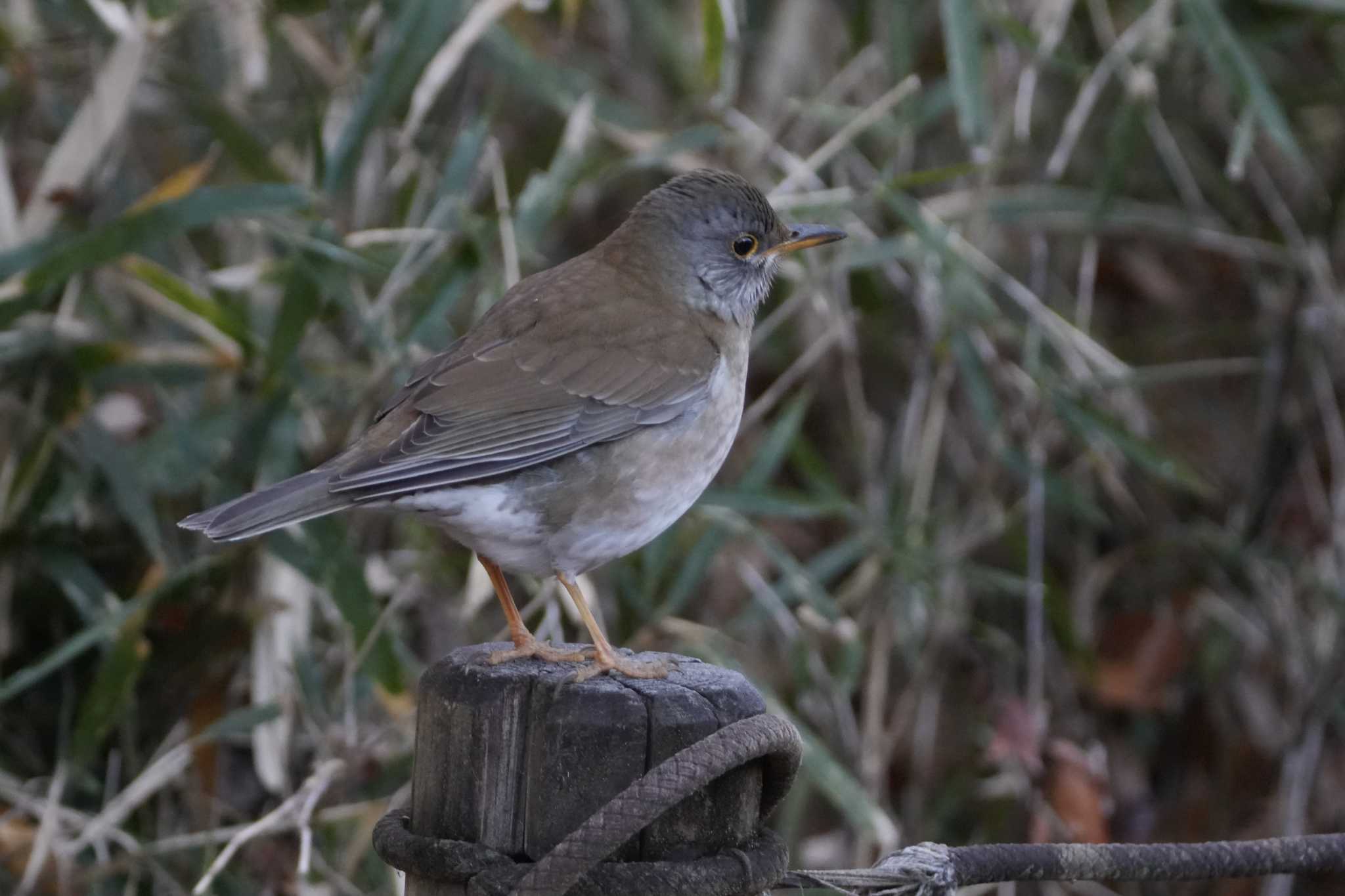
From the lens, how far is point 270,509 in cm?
264

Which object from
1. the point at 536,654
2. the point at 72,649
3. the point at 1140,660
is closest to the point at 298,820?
the point at 72,649

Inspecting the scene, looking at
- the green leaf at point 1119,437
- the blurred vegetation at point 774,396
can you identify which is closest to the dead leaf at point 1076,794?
the blurred vegetation at point 774,396

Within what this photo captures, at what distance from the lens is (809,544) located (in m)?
5.91

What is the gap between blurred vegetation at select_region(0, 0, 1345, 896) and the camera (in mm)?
3828

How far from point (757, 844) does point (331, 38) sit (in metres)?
3.45

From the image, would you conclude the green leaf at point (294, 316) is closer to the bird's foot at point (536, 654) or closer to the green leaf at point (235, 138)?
the green leaf at point (235, 138)

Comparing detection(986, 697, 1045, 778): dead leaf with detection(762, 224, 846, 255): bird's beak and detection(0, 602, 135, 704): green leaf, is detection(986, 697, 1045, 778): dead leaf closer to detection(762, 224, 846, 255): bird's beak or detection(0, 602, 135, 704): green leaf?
detection(762, 224, 846, 255): bird's beak

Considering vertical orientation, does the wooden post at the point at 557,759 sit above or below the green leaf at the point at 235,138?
below

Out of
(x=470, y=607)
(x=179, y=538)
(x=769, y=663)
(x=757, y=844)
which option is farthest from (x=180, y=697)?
(x=757, y=844)

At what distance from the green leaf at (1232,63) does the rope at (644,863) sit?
2.91m

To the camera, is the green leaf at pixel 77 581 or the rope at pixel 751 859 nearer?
the rope at pixel 751 859

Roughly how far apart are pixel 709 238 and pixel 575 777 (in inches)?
74.9

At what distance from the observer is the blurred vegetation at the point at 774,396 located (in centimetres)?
383

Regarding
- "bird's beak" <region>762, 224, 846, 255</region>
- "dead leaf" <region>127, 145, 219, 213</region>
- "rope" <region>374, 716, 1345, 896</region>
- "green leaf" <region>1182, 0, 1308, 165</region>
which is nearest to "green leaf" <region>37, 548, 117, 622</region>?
"dead leaf" <region>127, 145, 219, 213</region>
